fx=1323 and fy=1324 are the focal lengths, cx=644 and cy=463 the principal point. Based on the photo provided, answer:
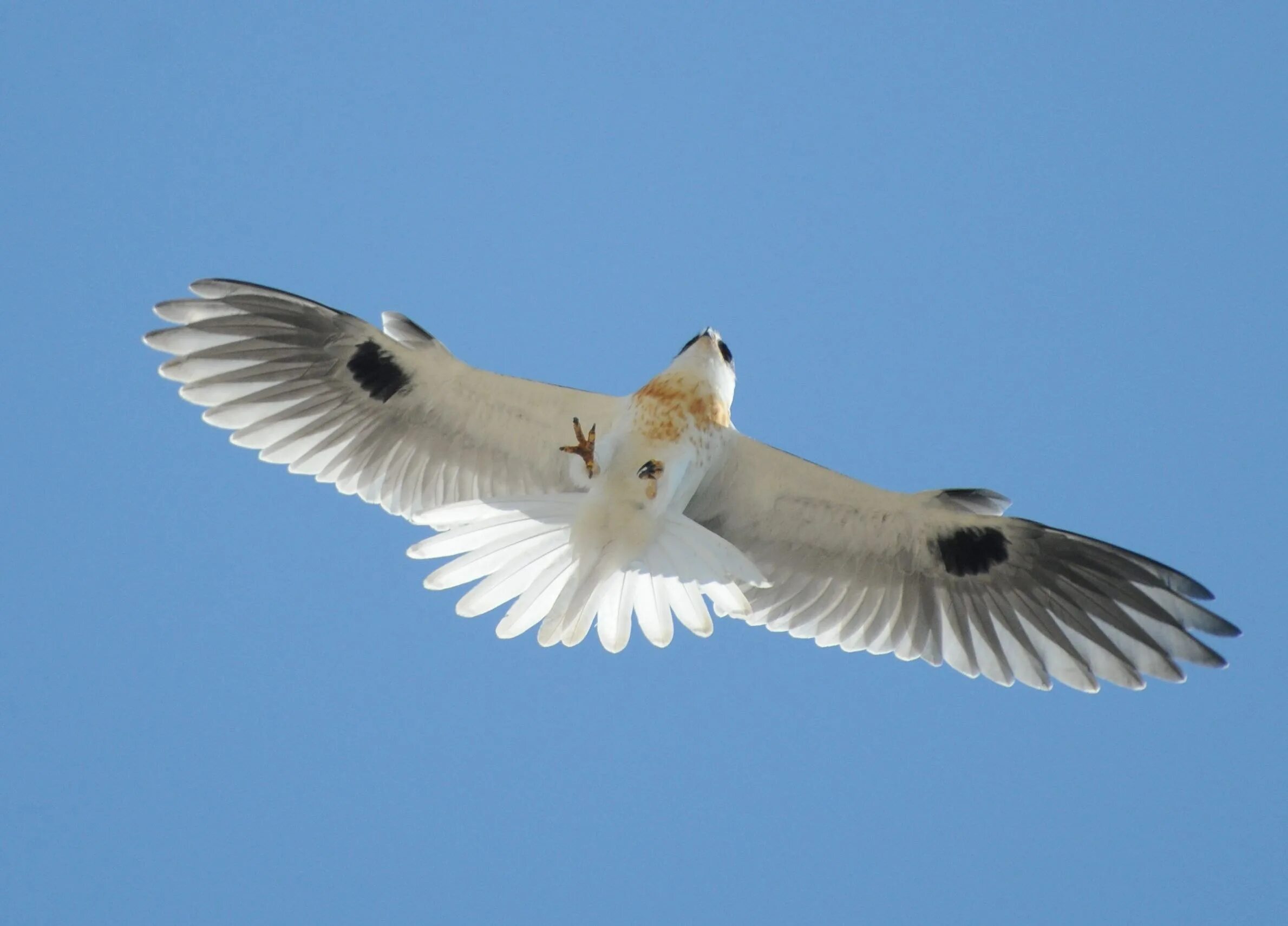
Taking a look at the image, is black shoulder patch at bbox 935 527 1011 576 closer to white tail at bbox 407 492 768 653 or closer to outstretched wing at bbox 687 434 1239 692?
outstretched wing at bbox 687 434 1239 692

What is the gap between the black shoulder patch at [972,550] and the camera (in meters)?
5.90

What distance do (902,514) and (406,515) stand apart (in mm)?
2328

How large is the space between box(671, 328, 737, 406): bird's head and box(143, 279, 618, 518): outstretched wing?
40cm

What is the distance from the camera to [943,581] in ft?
20.0

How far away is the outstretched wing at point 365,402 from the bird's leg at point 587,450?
205 millimetres

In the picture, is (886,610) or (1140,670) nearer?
(1140,670)

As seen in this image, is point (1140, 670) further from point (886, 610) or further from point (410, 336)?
point (410, 336)

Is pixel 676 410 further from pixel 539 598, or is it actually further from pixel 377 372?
pixel 377 372

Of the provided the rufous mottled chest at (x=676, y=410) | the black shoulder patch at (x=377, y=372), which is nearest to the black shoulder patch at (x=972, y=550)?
the rufous mottled chest at (x=676, y=410)

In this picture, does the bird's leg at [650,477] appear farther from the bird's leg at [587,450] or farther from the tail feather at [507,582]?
the tail feather at [507,582]

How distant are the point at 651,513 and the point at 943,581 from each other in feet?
4.89

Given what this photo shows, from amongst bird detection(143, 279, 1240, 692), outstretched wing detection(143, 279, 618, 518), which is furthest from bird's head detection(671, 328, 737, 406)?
outstretched wing detection(143, 279, 618, 518)

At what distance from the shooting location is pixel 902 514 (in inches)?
235

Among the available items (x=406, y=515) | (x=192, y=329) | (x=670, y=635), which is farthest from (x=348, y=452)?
(x=670, y=635)
